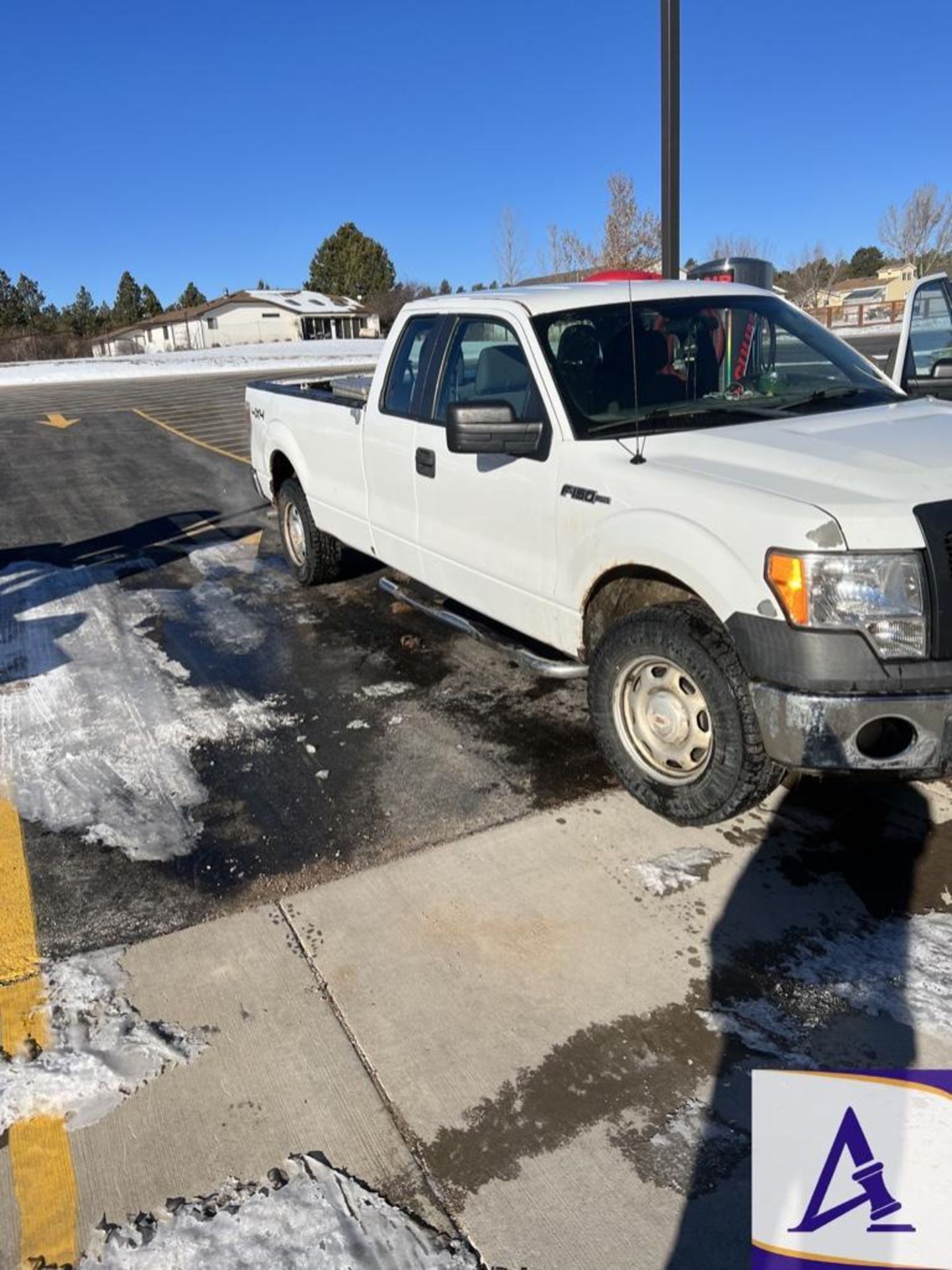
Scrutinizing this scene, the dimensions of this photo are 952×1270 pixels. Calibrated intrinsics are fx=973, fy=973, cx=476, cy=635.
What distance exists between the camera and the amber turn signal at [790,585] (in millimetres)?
2959

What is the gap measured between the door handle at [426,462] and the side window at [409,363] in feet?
1.01

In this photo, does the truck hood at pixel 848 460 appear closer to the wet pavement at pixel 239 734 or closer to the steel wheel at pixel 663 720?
the steel wheel at pixel 663 720

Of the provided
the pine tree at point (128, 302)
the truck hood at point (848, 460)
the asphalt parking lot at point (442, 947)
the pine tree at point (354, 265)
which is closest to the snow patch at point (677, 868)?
the asphalt parking lot at point (442, 947)

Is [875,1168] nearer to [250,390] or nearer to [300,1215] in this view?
[300,1215]

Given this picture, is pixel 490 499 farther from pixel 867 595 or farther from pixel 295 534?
pixel 295 534

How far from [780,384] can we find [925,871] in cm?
213

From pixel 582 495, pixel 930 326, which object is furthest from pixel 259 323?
pixel 582 495

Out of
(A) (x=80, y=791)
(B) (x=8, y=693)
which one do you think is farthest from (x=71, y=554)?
(A) (x=80, y=791)

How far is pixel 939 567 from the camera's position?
2.92 m

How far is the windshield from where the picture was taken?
13.2ft

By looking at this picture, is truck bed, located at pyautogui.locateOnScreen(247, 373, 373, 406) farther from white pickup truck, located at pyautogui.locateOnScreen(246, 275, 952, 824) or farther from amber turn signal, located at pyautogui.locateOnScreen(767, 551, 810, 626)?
amber turn signal, located at pyautogui.locateOnScreen(767, 551, 810, 626)

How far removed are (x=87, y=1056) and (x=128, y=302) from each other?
4074 inches

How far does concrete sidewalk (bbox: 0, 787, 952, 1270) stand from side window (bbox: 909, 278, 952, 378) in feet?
11.0

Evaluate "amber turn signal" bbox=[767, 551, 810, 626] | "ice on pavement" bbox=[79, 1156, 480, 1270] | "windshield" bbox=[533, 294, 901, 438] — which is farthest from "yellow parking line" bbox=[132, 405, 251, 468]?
"ice on pavement" bbox=[79, 1156, 480, 1270]
